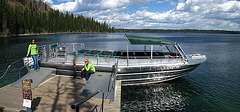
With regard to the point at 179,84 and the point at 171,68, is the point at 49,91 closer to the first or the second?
the point at 171,68

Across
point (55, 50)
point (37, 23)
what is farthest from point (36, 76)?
point (37, 23)

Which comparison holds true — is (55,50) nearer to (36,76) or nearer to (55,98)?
(36,76)

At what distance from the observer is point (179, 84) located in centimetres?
1387

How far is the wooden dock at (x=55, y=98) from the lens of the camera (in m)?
6.71

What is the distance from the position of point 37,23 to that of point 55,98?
364 ft

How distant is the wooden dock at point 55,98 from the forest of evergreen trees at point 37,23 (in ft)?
261

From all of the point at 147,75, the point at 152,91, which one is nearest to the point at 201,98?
the point at 152,91

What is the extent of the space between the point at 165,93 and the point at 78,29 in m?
137

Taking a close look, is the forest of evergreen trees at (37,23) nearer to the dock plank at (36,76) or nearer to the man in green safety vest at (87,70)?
the dock plank at (36,76)

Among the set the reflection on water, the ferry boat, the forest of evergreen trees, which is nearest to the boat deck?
the ferry boat

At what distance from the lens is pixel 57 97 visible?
778 centimetres

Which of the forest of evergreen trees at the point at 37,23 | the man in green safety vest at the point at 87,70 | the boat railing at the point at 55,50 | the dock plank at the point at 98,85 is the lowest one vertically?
the dock plank at the point at 98,85

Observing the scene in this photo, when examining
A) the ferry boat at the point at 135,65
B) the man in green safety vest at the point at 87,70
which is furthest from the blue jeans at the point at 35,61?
the man in green safety vest at the point at 87,70

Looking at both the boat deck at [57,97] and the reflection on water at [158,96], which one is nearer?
the boat deck at [57,97]
